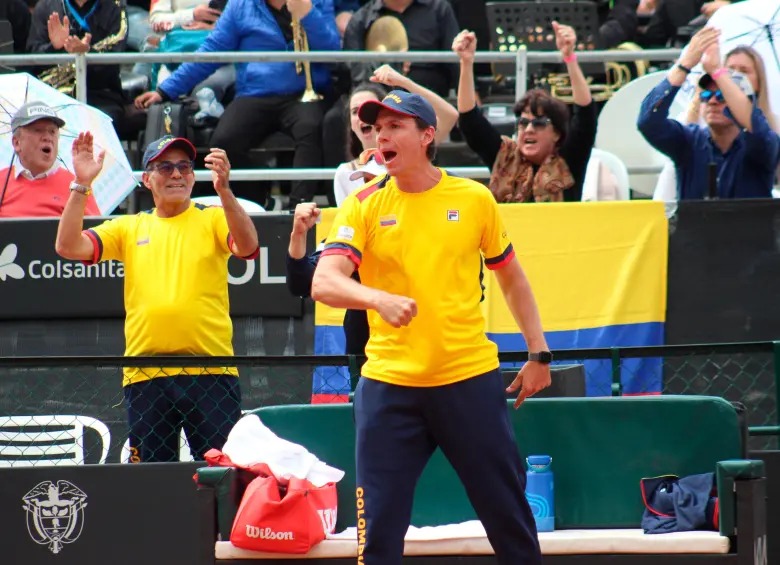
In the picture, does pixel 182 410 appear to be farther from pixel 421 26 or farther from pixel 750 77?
pixel 421 26

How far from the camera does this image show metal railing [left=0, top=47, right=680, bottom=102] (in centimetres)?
822

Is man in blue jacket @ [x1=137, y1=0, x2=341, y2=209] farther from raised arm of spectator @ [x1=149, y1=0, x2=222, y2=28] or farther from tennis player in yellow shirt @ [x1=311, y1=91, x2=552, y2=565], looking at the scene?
tennis player in yellow shirt @ [x1=311, y1=91, x2=552, y2=565]

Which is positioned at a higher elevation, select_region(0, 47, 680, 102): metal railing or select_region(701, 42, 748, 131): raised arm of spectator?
select_region(0, 47, 680, 102): metal railing

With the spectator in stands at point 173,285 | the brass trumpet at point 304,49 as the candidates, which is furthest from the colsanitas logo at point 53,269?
the brass trumpet at point 304,49

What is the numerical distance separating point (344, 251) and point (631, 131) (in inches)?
206

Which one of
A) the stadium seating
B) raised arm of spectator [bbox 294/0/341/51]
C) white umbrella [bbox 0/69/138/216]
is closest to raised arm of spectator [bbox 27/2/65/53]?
white umbrella [bbox 0/69/138/216]

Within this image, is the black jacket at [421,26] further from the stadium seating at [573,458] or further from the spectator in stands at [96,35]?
the stadium seating at [573,458]

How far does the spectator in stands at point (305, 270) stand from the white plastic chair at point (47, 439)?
1.85 metres

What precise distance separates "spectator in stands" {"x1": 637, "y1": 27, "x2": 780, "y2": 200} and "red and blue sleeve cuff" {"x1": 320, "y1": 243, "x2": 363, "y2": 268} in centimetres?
331

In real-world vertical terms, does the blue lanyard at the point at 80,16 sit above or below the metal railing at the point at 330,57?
above

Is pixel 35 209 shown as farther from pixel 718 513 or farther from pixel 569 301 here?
pixel 718 513

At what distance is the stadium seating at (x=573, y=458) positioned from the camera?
507cm

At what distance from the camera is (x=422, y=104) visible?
14.9 feet

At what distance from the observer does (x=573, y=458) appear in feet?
17.9
